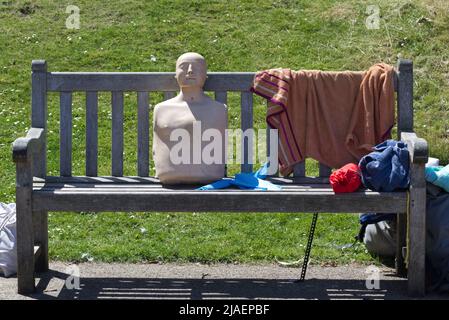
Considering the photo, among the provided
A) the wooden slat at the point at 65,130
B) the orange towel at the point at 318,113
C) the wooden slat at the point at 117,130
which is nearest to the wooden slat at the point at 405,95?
the orange towel at the point at 318,113

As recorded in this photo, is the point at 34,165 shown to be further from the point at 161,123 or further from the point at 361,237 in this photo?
the point at 361,237

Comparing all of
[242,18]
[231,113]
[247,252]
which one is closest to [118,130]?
[247,252]

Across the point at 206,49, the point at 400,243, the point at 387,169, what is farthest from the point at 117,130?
the point at 206,49

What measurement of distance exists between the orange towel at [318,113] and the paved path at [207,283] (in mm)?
679

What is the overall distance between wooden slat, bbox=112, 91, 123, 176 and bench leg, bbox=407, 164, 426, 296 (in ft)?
6.13

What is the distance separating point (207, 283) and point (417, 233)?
50.7 inches

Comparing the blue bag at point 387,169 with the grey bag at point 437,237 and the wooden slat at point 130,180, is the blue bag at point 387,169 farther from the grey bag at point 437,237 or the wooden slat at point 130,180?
the wooden slat at point 130,180

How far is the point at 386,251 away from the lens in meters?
6.98

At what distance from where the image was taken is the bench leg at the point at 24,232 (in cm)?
618

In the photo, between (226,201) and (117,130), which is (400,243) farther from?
(117,130)

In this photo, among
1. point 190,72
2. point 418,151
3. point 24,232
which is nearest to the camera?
point 418,151

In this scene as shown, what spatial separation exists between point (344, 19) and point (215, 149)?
5.13 metres

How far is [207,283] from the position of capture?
21.5ft

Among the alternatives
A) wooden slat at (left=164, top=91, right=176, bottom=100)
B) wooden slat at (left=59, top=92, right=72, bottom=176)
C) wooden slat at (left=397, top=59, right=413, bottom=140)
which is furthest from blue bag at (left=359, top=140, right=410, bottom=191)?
wooden slat at (left=59, top=92, right=72, bottom=176)
